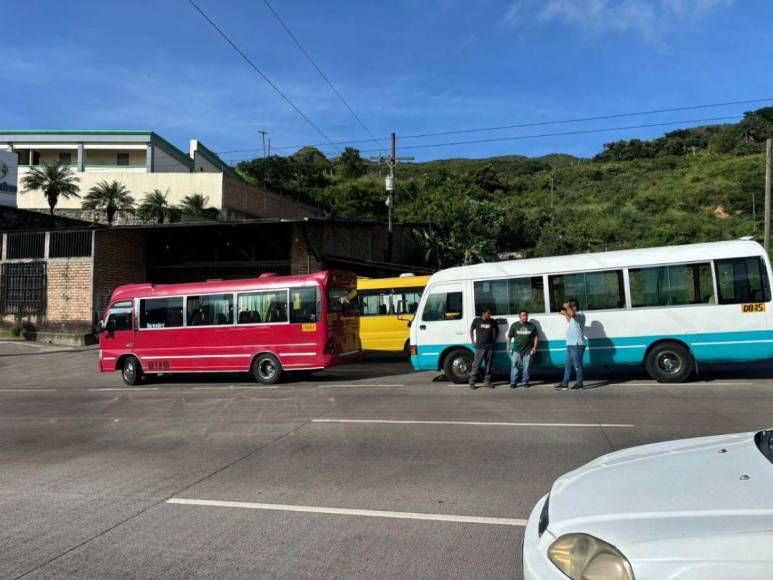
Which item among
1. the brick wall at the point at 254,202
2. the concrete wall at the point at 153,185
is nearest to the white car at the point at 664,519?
the concrete wall at the point at 153,185

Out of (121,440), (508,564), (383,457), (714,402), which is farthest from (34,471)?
(714,402)

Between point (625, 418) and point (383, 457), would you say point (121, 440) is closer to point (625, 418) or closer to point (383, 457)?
point (383, 457)

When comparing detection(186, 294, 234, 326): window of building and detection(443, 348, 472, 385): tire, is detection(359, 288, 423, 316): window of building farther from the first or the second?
detection(186, 294, 234, 326): window of building

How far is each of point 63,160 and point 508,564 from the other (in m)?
65.0

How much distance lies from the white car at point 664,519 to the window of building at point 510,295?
9632 mm

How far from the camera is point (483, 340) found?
12.4 metres

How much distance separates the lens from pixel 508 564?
3928 mm

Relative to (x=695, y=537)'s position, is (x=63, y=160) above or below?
above

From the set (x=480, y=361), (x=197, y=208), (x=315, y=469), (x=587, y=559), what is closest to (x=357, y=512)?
(x=315, y=469)

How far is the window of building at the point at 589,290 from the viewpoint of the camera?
12359mm

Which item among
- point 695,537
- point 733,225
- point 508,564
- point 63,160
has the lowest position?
point 508,564

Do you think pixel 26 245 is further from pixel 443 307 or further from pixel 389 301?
pixel 443 307

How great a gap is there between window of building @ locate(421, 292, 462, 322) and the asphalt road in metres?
1.67

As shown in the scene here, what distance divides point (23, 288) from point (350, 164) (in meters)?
67.7
